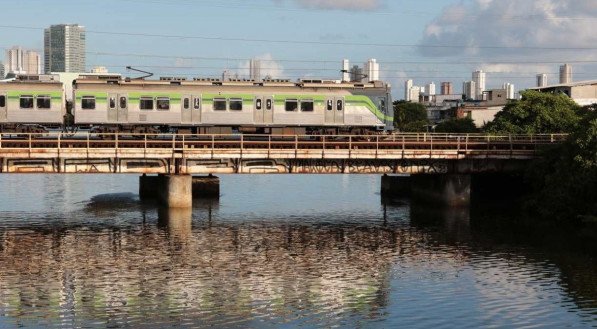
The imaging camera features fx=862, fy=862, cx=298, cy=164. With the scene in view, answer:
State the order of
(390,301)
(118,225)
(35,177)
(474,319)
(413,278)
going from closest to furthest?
(474,319), (390,301), (413,278), (118,225), (35,177)

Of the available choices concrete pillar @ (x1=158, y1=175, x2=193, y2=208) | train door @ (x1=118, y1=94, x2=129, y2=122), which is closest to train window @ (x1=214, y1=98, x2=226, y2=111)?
train door @ (x1=118, y1=94, x2=129, y2=122)

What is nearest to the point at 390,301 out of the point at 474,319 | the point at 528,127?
the point at 474,319

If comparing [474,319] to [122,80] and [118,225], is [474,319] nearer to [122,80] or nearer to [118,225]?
[118,225]

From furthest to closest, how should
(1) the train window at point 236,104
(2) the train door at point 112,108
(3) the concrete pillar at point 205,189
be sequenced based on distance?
(3) the concrete pillar at point 205,189, (1) the train window at point 236,104, (2) the train door at point 112,108

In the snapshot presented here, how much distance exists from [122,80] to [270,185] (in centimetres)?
2815

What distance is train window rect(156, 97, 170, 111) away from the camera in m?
64.1

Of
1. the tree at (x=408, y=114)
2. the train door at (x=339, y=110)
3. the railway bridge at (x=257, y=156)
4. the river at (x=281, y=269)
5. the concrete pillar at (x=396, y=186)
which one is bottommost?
the river at (x=281, y=269)

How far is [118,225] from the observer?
55.9 m

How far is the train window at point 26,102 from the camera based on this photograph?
62.1 meters

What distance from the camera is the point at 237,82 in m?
66.2

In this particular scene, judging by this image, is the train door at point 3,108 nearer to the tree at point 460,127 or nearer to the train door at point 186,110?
the train door at point 186,110

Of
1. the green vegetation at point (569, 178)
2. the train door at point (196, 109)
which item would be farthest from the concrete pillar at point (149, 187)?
the green vegetation at point (569, 178)

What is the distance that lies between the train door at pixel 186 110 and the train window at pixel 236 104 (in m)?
3.11

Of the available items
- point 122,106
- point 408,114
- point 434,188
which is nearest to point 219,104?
point 122,106
